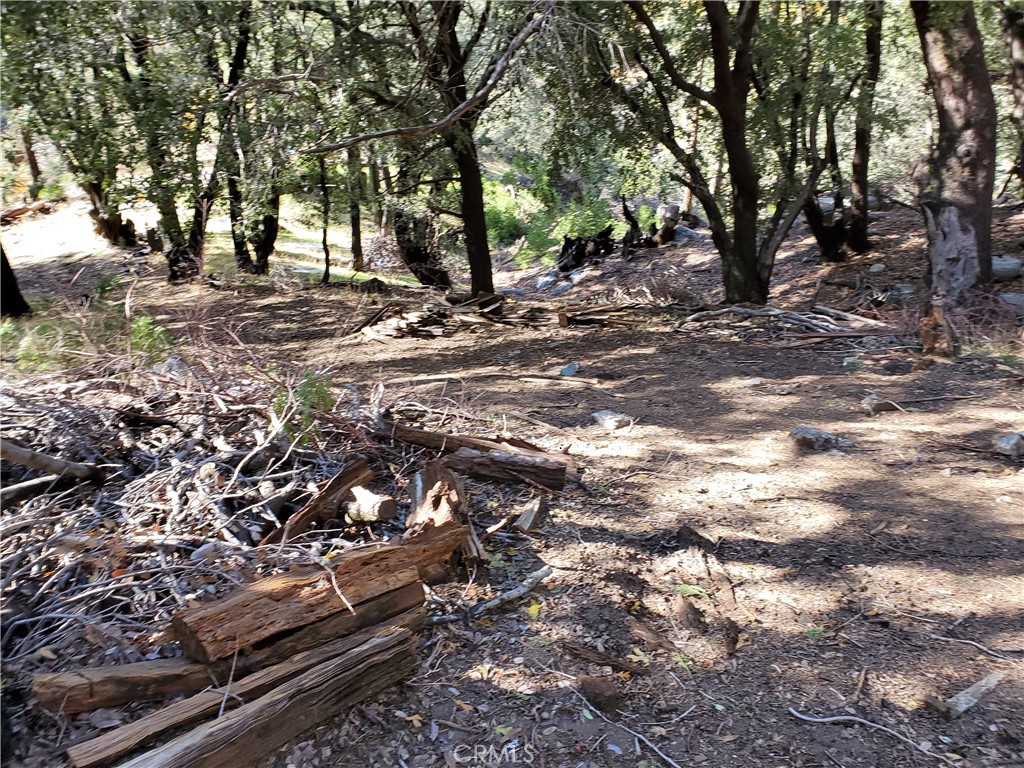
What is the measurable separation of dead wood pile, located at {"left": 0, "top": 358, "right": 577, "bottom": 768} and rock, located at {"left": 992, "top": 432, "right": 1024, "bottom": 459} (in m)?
2.78

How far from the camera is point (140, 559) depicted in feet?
9.93

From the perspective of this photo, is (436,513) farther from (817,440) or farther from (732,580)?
(817,440)

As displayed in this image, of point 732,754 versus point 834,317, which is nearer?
point 732,754

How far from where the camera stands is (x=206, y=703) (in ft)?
7.87

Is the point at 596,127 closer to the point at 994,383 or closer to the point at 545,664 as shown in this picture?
the point at 994,383

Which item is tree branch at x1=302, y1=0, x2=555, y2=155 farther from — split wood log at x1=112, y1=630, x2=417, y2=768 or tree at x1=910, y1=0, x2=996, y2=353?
split wood log at x1=112, y1=630, x2=417, y2=768

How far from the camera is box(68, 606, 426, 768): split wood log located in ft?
7.17

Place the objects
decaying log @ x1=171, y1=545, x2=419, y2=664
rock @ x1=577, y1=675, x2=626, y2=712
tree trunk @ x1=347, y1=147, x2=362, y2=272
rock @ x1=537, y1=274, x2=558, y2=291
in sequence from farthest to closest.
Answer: rock @ x1=537, y1=274, x2=558, y2=291, tree trunk @ x1=347, y1=147, x2=362, y2=272, rock @ x1=577, y1=675, x2=626, y2=712, decaying log @ x1=171, y1=545, x2=419, y2=664

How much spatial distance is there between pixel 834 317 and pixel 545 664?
734 cm

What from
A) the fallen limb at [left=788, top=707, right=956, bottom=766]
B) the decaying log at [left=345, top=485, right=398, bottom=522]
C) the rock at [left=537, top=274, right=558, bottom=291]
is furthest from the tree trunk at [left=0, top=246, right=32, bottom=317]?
the fallen limb at [left=788, top=707, right=956, bottom=766]

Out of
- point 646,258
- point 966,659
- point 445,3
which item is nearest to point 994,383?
point 966,659

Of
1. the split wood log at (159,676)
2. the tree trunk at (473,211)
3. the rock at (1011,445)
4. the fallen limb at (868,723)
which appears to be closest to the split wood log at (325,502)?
the split wood log at (159,676)

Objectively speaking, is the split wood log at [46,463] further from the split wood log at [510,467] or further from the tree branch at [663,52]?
the tree branch at [663,52]

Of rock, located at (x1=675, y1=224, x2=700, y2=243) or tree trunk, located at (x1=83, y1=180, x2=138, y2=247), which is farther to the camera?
rock, located at (x1=675, y1=224, x2=700, y2=243)
